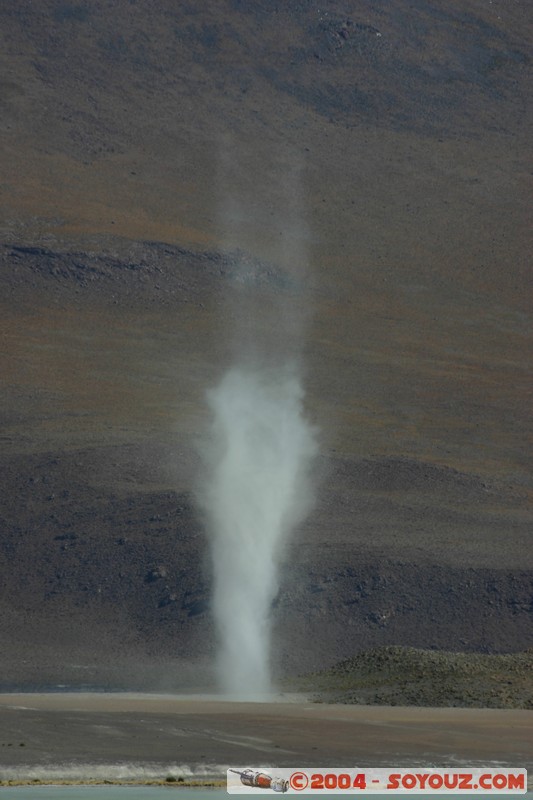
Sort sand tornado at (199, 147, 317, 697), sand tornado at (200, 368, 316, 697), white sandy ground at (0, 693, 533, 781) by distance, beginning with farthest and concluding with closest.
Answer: sand tornado at (199, 147, 317, 697) < sand tornado at (200, 368, 316, 697) < white sandy ground at (0, 693, 533, 781)

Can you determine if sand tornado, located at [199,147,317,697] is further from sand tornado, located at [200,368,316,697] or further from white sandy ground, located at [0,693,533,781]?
white sandy ground, located at [0,693,533,781]

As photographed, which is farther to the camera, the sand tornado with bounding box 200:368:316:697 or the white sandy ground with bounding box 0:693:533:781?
the sand tornado with bounding box 200:368:316:697

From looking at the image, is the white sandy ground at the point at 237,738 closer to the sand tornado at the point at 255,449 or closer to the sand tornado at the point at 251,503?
the sand tornado at the point at 251,503

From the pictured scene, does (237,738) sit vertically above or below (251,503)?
below

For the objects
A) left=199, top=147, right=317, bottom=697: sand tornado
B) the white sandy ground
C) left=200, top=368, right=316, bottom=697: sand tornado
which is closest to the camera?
the white sandy ground

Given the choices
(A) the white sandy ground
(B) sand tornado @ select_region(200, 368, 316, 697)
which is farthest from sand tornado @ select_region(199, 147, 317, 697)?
(A) the white sandy ground

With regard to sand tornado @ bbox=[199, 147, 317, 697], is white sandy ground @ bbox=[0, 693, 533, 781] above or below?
below

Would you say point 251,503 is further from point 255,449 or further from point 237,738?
point 237,738

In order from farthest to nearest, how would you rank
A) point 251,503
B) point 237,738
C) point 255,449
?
1. point 255,449
2. point 251,503
3. point 237,738

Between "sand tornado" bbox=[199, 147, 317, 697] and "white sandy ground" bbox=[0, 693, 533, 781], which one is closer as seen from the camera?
"white sandy ground" bbox=[0, 693, 533, 781]

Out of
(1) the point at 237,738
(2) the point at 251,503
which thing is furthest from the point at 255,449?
(1) the point at 237,738

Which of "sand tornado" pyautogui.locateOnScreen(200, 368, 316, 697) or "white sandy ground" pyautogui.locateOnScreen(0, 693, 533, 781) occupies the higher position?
"sand tornado" pyautogui.locateOnScreen(200, 368, 316, 697)

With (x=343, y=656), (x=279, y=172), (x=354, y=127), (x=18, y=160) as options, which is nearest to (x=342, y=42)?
(x=354, y=127)
